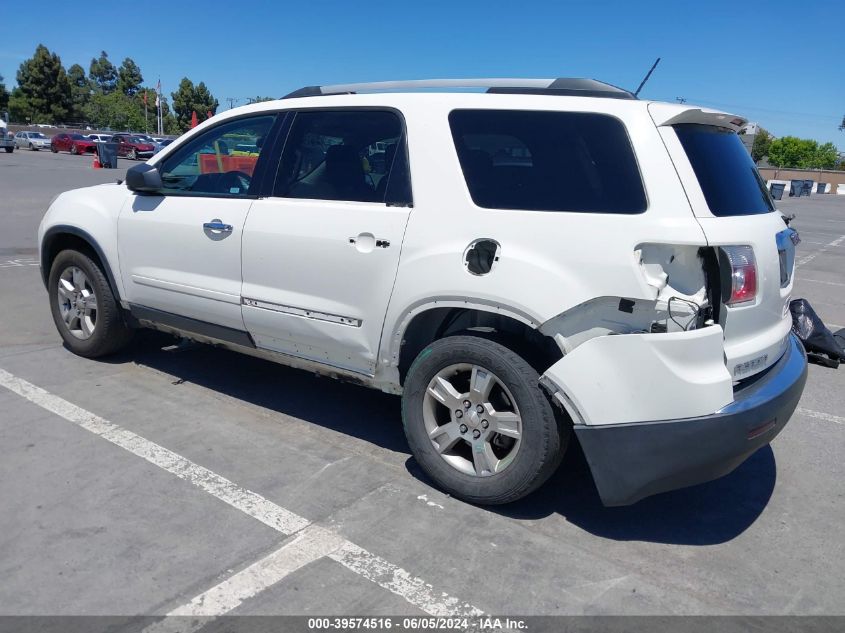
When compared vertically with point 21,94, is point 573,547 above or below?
below

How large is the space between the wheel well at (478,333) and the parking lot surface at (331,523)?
719 millimetres

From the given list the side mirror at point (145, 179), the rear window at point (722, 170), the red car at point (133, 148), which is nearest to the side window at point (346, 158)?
the side mirror at point (145, 179)

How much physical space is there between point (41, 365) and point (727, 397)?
15.5ft

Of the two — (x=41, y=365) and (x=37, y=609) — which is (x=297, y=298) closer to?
(x=37, y=609)

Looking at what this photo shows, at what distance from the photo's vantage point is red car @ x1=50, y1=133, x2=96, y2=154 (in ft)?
145

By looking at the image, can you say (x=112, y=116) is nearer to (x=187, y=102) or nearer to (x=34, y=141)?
(x=187, y=102)

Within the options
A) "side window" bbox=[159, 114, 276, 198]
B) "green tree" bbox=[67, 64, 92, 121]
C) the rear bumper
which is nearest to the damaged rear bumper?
the rear bumper

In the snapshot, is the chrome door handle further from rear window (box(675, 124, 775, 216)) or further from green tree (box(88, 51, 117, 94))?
green tree (box(88, 51, 117, 94))

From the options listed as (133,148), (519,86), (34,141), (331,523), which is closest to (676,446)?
(331,523)

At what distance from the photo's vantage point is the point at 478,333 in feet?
11.6

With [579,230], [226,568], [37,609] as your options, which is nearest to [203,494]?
[226,568]

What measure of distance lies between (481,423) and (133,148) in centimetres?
4265

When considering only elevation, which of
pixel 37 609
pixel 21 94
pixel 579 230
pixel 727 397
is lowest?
pixel 37 609

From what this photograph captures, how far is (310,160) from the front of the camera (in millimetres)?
4195
